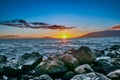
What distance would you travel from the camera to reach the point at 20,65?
14.0 meters

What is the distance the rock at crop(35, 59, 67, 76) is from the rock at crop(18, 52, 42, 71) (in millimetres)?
1512

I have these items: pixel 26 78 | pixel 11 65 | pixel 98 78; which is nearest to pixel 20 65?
pixel 11 65

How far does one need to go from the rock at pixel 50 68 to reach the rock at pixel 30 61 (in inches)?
59.5

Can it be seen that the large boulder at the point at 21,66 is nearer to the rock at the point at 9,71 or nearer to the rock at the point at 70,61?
the rock at the point at 9,71

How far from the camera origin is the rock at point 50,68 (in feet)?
40.9

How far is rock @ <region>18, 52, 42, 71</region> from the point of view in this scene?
14.1 m

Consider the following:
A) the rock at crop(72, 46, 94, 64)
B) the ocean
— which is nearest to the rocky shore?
the rock at crop(72, 46, 94, 64)

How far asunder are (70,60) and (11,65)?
3483 millimetres

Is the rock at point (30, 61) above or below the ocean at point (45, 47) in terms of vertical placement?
above

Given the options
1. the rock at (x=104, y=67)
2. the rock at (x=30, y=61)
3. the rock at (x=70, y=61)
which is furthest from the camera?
the rock at (x=30, y=61)

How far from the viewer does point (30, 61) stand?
14445 millimetres

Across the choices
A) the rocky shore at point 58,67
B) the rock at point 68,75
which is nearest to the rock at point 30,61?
the rocky shore at point 58,67

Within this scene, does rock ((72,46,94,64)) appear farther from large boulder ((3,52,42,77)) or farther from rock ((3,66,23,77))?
rock ((3,66,23,77))

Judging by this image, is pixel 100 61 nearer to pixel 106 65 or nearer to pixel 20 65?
pixel 106 65
